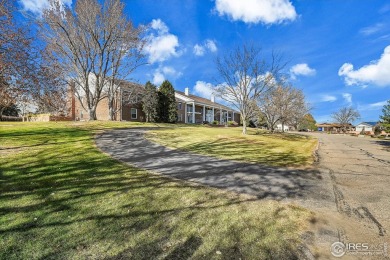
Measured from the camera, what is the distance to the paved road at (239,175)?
5129mm

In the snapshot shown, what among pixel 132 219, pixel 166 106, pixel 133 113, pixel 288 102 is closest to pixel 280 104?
pixel 288 102

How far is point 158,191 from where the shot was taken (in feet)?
15.8

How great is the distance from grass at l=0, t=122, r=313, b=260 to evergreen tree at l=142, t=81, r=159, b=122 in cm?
2862

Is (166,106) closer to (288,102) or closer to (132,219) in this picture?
(288,102)

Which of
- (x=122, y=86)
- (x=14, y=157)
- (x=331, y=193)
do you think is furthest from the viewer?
(x=122, y=86)

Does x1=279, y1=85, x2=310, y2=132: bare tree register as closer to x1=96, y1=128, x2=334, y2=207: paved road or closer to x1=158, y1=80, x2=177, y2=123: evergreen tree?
x1=158, y1=80, x2=177, y2=123: evergreen tree

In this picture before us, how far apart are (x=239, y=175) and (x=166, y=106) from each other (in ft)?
99.9

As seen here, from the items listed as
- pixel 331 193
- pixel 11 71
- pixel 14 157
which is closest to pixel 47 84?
pixel 11 71

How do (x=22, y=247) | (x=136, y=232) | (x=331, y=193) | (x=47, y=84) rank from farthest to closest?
(x=47, y=84)
(x=331, y=193)
(x=136, y=232)
(x=22, y=247)

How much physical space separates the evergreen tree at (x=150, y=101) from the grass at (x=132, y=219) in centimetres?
2862

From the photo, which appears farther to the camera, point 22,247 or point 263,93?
point 263,93

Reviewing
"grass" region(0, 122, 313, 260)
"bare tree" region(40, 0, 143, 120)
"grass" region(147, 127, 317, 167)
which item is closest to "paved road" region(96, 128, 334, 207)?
"grass" region(0, 122, 313, 260)

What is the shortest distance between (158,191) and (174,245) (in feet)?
6.22

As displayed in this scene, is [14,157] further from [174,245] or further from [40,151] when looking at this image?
[174,245]
